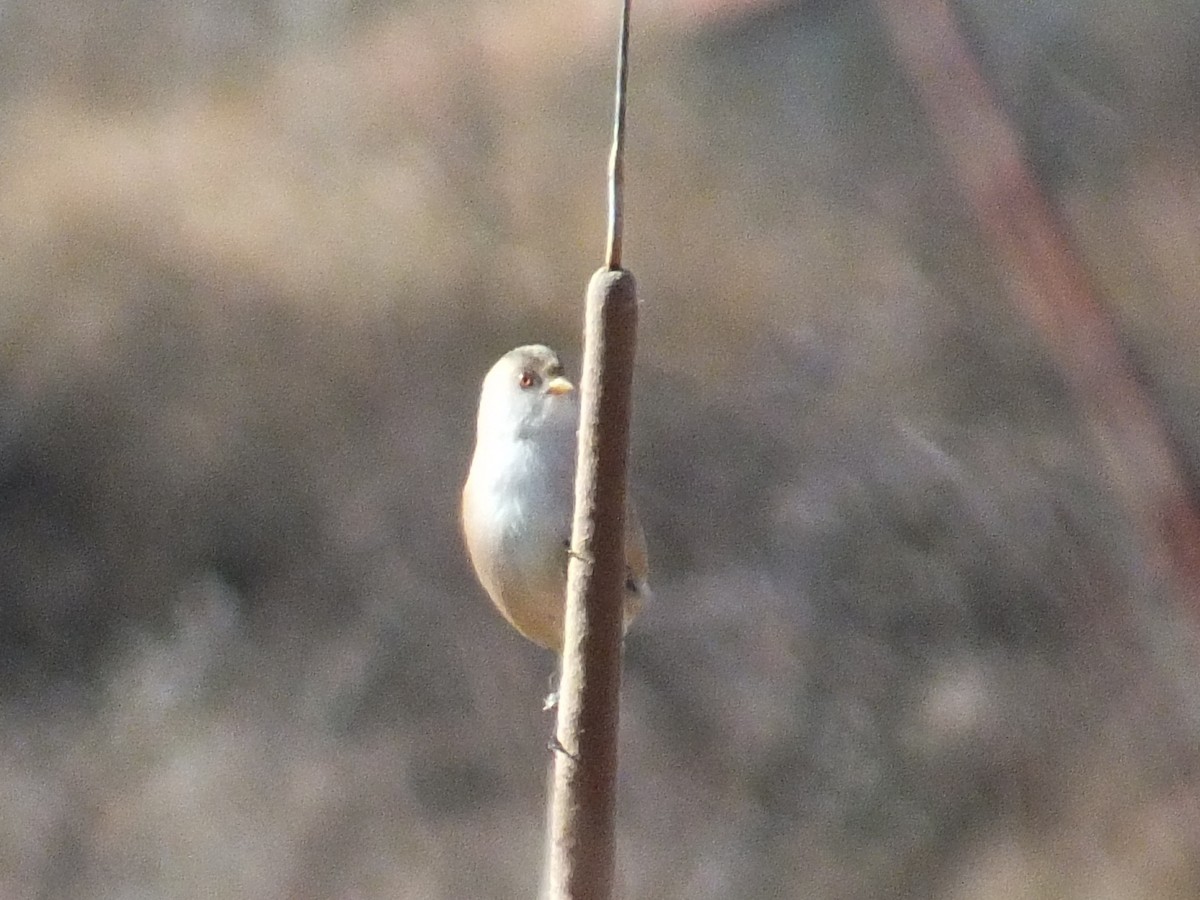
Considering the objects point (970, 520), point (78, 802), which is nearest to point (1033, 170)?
point (970, 520)

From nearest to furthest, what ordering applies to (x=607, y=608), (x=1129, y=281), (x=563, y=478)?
(x=607, y=608)
(x=563, y=478)
(x=1129, y=281)

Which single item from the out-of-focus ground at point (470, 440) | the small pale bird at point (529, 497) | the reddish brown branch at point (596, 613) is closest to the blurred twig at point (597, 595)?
the reddish brown branch at point (596, 613)

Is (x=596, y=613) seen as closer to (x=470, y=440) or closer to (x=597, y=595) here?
(x=597, y=595)

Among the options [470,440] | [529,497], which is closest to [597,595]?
[529,497]

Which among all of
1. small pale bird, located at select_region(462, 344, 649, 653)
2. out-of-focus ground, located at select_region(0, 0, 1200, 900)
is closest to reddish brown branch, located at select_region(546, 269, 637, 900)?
small pale bird, located at select_region(462, 344, 649, 653)

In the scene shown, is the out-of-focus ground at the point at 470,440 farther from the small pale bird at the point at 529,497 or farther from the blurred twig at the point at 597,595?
the blurred twig at the point at 597,595

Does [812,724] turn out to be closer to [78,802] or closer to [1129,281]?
Answer: [1129,281]
